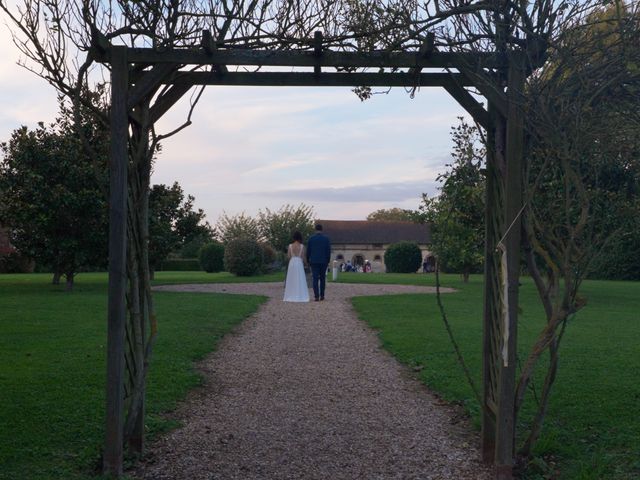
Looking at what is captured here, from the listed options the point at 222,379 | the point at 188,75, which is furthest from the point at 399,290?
the point at 188,75

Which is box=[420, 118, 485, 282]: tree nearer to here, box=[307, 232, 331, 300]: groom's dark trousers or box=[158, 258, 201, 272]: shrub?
box=[307, 232, 331, 300]: groom's dark trousers

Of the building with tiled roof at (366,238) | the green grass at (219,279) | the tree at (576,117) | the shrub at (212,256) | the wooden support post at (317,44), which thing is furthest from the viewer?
the building with tiled roof at (366,238)

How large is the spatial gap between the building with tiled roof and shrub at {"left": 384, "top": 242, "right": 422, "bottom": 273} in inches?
1494

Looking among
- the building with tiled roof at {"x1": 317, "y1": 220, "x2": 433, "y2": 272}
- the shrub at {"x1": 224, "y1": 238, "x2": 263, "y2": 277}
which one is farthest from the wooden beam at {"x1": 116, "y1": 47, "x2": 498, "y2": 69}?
the building with tiled roof at {"x1": 317, "y1": 220, "x2": 433, "y2": 272}

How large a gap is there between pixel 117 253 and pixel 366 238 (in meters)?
89.9

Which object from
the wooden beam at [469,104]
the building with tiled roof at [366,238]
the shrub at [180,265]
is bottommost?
the shrub at [180,265]

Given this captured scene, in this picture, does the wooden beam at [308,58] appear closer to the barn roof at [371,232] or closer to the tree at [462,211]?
the tree at [462,211]

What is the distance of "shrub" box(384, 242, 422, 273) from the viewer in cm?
5412

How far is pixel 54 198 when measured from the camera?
24406 mm

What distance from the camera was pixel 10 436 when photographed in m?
6.55

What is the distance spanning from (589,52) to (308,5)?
2045mm

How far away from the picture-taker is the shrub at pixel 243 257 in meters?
40.5

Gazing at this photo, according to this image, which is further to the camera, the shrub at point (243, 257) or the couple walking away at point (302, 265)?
the shrub at point (243, 257)

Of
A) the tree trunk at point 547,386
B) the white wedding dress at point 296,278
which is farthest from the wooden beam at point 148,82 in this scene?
the white wedding dress at point 296,278
